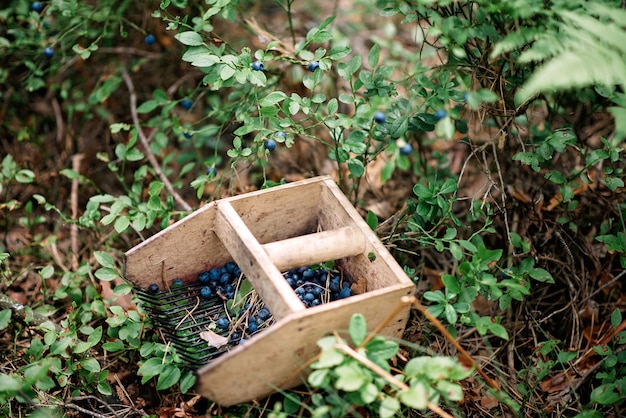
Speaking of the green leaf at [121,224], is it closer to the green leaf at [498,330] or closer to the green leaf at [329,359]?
the green leaf at [329,359]

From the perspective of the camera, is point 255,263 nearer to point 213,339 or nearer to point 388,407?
point 213,339

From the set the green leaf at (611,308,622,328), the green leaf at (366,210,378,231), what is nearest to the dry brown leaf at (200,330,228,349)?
the green leaf at (366,210,378,231)

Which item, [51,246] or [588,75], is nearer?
[588,75]

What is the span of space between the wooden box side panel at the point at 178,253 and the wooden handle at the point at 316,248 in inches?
11.0

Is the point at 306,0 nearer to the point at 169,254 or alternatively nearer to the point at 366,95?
the point at 366,95

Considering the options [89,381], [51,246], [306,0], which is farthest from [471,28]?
[306,0]

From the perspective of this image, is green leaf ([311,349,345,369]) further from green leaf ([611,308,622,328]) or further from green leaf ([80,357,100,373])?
green leaf ([611,308,622,328])

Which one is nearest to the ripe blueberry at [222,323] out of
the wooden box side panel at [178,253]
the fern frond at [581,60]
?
the wooden box side panel at [178,253]

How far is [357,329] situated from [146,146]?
1.56 m

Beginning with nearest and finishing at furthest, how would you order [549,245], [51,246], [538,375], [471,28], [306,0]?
1. [471,28]
2. [538,375]
3. [549,245]
4. [51,246]
5. [306,0]

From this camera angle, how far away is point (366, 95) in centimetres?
197

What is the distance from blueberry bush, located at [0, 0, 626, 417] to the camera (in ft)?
5.31

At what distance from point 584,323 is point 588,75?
1222mm

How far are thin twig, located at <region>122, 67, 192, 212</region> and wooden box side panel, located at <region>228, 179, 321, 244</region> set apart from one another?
1.46 ft
